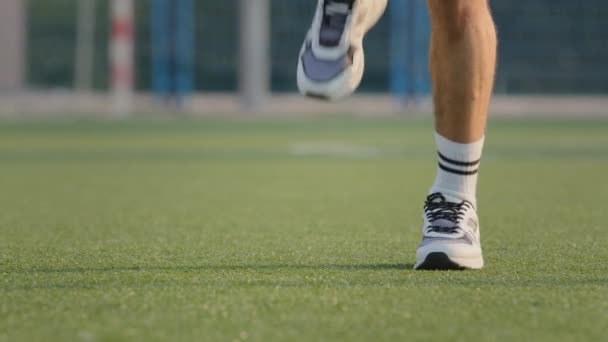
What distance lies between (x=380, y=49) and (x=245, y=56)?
1993mm

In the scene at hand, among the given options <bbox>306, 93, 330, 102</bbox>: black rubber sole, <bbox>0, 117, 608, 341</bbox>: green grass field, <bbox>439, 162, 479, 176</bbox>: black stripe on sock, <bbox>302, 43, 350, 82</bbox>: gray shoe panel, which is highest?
<bbox>302, 43, 350, 82</bbox>: gray shoe panel

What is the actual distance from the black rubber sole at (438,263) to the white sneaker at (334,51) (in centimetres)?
28

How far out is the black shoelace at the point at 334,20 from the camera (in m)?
1.73

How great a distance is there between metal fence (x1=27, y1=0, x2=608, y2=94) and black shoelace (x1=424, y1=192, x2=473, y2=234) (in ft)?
50.4

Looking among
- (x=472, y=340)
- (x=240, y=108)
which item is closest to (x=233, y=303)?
(x=472, y=340)

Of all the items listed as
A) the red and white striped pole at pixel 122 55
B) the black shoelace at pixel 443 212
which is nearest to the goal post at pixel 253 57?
the red and white striped pole at pixel 122 55

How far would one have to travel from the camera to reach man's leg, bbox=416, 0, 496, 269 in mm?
1843

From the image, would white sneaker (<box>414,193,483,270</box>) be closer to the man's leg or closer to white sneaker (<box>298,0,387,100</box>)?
the man's leg

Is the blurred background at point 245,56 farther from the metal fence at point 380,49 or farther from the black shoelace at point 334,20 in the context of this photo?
the black shoelace at point 334,20

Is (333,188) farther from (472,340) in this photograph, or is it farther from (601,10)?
(601,10)

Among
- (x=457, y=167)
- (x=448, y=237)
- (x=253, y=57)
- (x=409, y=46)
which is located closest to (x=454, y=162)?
(x=457, y=167)

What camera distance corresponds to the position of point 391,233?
2482mm

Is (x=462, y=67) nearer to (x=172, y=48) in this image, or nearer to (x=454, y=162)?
(x=454, y=162)

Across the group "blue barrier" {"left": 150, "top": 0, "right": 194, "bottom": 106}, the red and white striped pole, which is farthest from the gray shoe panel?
"blue barrier" {"left": 150, "top": 0, "right": 194, "bottom": 106}
